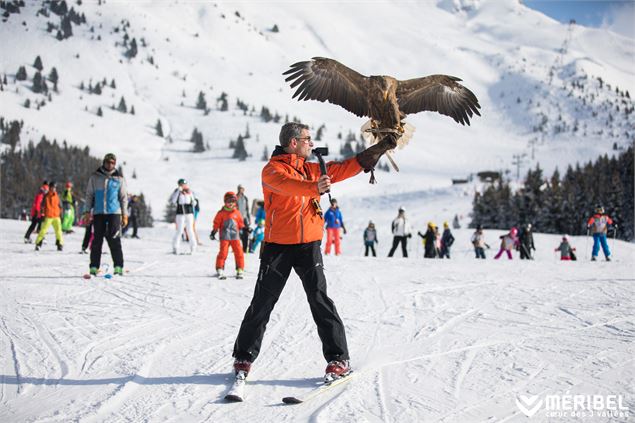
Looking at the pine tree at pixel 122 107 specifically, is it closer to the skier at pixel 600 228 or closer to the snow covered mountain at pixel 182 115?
the snow covered mountain at pixel 182 115

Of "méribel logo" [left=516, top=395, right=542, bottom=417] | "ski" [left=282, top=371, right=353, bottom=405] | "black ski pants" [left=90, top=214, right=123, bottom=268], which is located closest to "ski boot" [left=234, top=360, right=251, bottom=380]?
"ski" [left=282, top=371, right=353, bottom=405]

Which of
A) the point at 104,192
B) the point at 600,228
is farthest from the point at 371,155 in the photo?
the point at 600,228

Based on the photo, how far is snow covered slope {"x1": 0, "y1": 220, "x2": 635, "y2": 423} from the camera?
310 cm

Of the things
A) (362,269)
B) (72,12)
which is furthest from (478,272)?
(72,12)

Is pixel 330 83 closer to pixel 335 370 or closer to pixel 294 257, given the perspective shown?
pixel 294 257

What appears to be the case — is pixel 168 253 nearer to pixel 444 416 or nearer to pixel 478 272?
pixel 478 272

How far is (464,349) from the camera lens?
427cm

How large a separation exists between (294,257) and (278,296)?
0.29 m

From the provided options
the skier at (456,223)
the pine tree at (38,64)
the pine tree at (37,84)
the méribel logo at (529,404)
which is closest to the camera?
the méribel logo at (529,404)

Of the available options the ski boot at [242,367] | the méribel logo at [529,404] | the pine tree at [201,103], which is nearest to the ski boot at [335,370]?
the ski boot at [242,367]

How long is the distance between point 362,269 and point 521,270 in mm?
3026

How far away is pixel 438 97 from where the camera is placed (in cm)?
598

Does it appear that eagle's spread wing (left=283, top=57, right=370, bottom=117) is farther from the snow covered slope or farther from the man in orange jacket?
the snow covered slope

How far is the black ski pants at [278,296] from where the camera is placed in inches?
138
